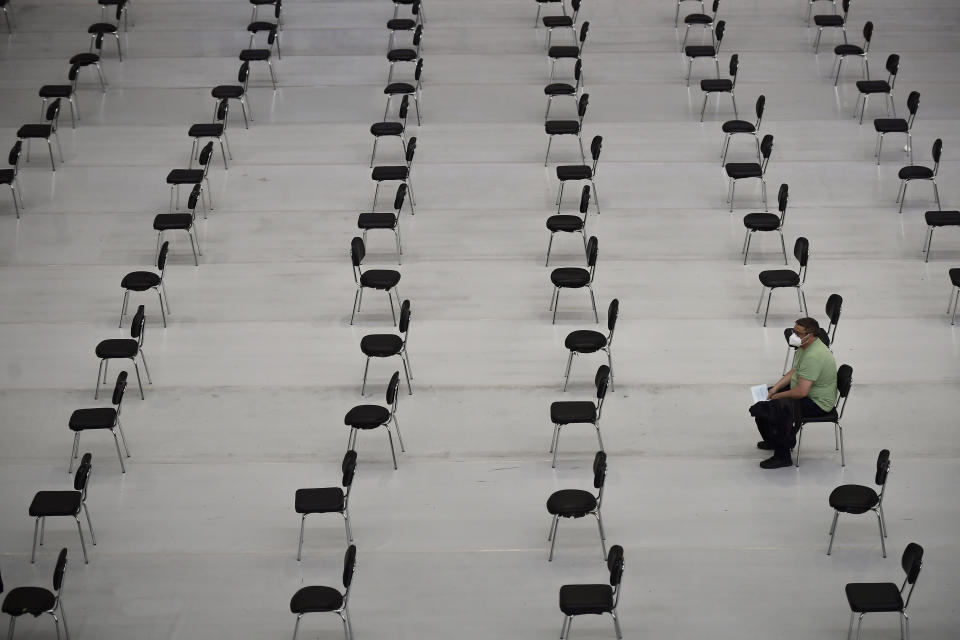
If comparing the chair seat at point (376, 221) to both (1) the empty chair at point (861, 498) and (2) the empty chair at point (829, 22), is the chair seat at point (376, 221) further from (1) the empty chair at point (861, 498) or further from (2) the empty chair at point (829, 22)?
(2) the empty chair at point (829, 22)

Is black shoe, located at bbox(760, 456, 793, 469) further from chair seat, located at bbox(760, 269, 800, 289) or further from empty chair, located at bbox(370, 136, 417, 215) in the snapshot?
empty chair, located at bbox(370, 136, 417, 215)

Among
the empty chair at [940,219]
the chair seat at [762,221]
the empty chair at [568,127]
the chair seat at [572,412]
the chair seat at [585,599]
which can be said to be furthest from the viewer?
the empty chair at [568,127]

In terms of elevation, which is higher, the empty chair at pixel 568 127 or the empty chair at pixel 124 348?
the empty chair at pixel 568 127

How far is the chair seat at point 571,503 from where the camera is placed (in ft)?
27.3

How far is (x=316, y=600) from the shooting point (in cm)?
767

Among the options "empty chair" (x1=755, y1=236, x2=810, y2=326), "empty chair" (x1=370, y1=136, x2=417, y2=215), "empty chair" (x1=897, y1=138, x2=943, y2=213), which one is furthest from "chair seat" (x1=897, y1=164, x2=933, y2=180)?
"empty chair" (x1=370, y1=136, x2=417, y2=215)

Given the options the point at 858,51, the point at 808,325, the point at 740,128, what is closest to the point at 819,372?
the point at 808,325

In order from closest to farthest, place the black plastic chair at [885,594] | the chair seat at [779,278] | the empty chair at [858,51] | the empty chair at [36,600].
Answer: the black plastic chair at [885,594], the empty chair at [36,600], the chair seat at [779,278], the empty chair at [858,51]

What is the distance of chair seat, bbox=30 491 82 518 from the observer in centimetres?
845

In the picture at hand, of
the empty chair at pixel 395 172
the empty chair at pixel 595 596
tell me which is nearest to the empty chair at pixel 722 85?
the empty chair at pixel 395 172

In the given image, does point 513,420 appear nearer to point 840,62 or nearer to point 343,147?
point 343,147

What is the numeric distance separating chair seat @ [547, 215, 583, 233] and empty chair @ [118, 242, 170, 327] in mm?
3512

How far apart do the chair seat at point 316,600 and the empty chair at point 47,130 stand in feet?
24.9

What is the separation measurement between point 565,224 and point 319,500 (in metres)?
4.26
